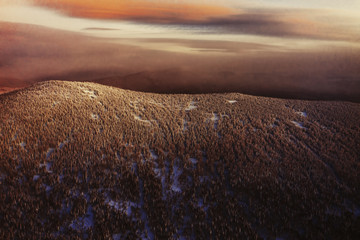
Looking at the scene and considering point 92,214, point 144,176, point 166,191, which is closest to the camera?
point 92,214

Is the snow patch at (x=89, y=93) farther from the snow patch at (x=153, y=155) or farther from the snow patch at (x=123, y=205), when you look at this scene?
the snow patch at (x=123, y=205)

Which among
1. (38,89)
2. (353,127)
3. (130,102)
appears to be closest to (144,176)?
(130,102)

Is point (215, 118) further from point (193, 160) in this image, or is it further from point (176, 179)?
point (176, 179)

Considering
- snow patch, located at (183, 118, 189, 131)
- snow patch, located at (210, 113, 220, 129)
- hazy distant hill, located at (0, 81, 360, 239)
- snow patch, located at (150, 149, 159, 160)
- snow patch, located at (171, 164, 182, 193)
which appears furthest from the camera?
snow patch, located at (210, 113, 220, 129)

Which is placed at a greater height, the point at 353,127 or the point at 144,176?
the point at 353,127

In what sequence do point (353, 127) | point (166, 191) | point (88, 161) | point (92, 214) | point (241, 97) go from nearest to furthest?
point (92, 214) < point (166, 191) < point (88, 161) < point (353, 127) < point (241, 97)

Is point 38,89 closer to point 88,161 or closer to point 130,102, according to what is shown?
point 130,102

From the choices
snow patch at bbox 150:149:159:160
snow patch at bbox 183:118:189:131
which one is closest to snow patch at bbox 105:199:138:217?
snow patch at bbox 150:149:159:160

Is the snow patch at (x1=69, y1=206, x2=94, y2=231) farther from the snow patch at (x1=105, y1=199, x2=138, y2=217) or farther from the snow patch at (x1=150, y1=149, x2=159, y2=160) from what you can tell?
the snow patch at (x1=150, y1=149, x2=159, y2=160)

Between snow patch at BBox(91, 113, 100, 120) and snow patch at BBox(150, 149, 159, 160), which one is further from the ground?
snow patch at BBox(91, 113, 100, 120)
